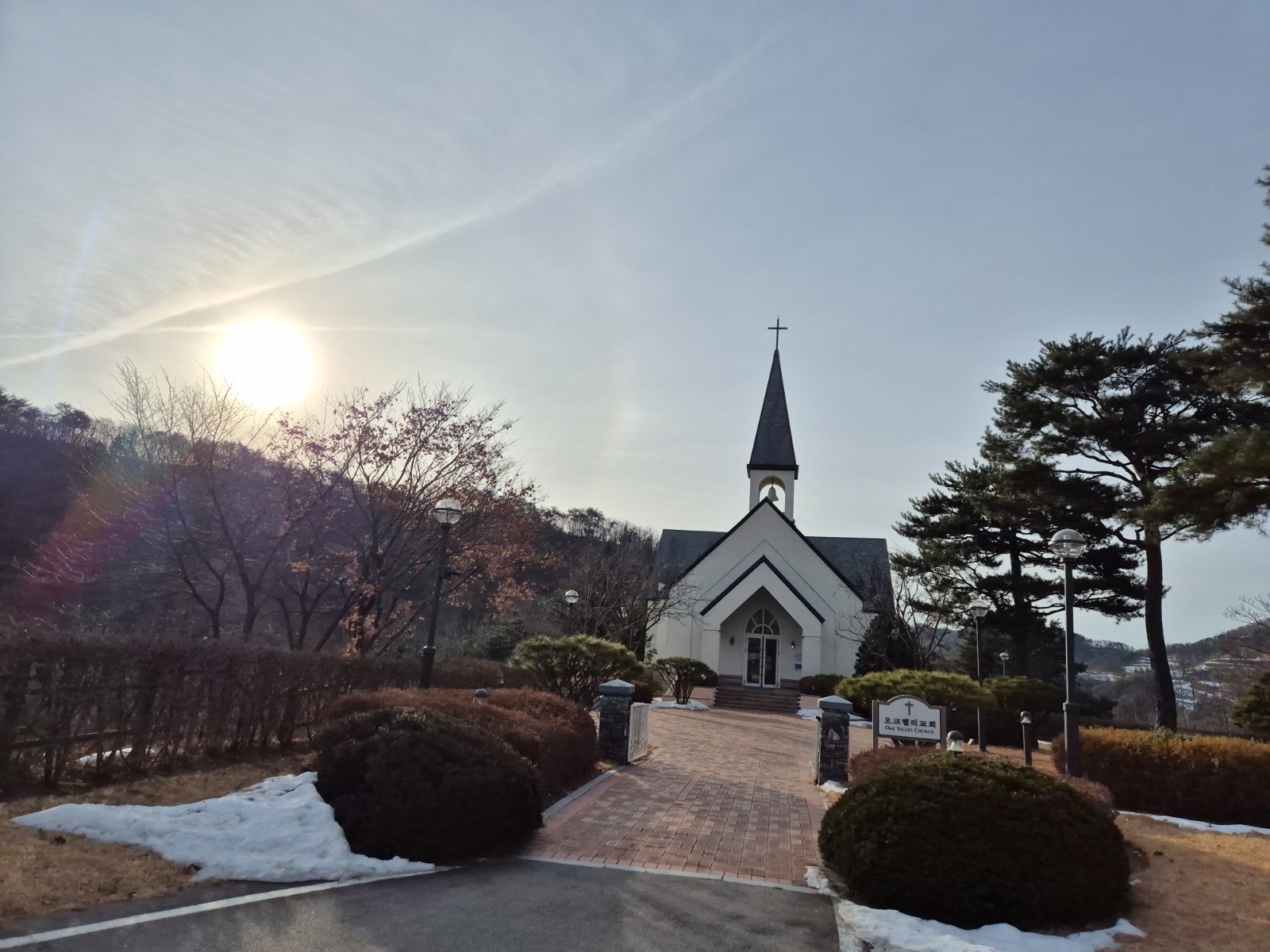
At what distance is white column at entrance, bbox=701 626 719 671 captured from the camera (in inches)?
1148

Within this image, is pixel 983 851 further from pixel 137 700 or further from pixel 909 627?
pixel 909 627

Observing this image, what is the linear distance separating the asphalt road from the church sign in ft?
21.9

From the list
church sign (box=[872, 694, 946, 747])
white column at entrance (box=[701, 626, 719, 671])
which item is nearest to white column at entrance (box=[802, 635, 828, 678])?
white column at entrance (box=[701, 626, 719, 671])

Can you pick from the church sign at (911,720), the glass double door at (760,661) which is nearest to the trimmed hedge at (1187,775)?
the church sign at (911,720)

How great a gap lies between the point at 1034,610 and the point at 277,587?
24775 mm

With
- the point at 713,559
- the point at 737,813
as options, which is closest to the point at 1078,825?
the point at 737,813

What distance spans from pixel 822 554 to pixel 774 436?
6.37 m

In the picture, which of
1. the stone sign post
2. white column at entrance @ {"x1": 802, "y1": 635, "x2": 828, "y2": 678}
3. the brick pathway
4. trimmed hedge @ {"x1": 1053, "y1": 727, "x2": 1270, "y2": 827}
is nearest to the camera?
the brick pathway

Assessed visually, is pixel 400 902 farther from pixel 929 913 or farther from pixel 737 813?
pixel 737 813

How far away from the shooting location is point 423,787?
20.6 feet

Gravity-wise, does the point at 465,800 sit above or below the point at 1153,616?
below

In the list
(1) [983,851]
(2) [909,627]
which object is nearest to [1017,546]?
(2) [909,627]

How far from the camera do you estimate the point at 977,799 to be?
19.0 feet

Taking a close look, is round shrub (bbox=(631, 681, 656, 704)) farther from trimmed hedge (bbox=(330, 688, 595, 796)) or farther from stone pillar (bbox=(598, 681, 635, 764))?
trimmed hedge (bbox=(330, 688, 595, 796))
